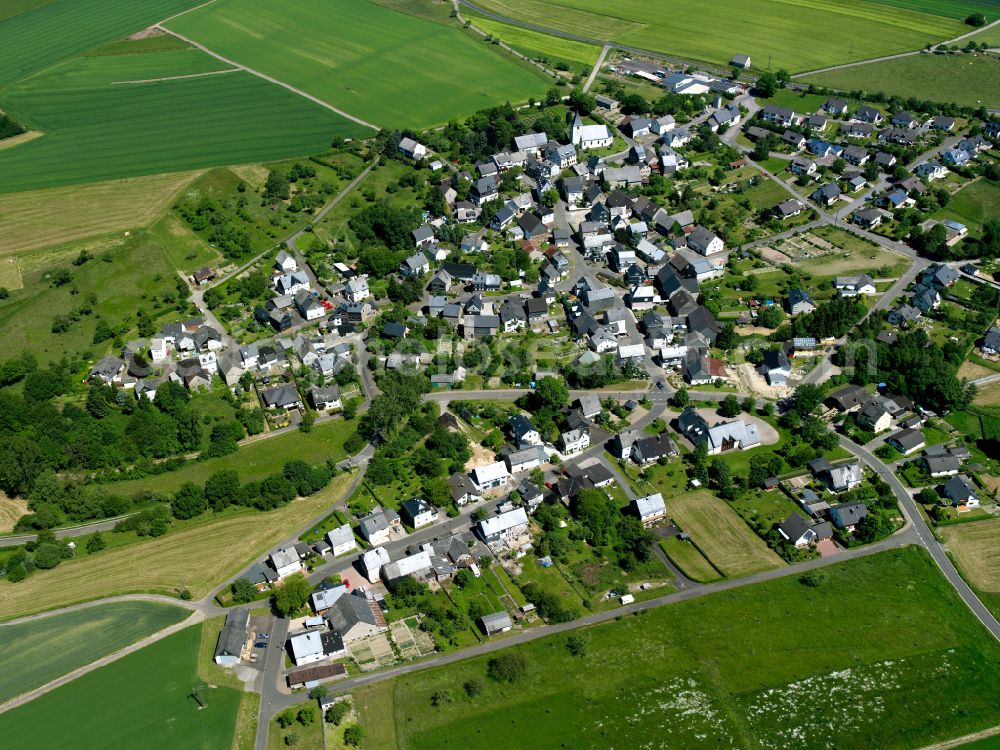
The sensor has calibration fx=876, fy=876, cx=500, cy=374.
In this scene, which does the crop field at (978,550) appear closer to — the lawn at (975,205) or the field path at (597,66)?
the lawn at (975,205)

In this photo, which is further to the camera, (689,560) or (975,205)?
(975,205)

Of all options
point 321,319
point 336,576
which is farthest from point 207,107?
point 336,576

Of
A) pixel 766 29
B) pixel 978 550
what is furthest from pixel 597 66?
pixel 978 550

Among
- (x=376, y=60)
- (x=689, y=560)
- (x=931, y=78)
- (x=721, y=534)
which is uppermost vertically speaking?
(x=931, y=78)

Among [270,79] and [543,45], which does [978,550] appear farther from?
[270,79]

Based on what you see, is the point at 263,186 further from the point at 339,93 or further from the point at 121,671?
the point at 121,671

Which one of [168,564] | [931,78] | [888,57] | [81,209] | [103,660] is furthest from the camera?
[888,57]
